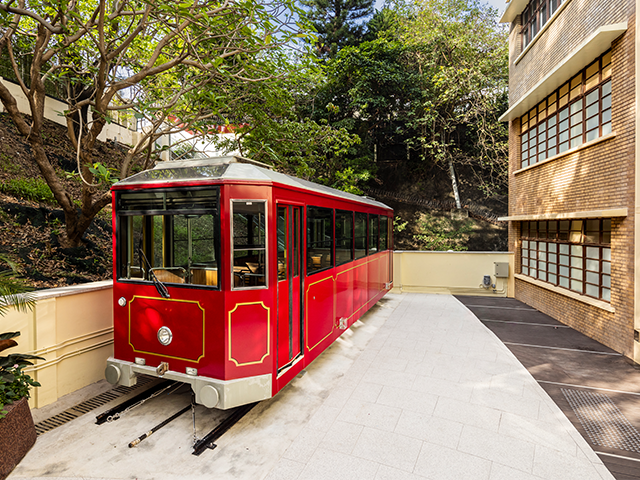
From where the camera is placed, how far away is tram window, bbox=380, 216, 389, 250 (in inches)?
356

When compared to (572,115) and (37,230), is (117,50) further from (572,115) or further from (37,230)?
(572,115)

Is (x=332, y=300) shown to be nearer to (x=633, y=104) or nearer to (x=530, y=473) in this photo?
(x=530, y=473)

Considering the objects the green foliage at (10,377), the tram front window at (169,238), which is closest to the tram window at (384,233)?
the tram front window at (169,238)

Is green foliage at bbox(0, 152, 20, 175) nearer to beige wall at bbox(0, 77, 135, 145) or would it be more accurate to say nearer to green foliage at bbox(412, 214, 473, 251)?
beige wall at bbox(0, 77, 135, 145)

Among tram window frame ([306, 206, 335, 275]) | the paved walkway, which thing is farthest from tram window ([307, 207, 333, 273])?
the paved walkway

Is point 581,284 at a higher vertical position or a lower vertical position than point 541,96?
lower

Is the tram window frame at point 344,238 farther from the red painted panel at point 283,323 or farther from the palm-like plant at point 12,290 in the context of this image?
the palm-like plant at point 12,290

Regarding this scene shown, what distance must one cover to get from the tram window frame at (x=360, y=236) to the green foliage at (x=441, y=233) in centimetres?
1141

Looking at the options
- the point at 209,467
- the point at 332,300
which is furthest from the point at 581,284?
the point at 209,467

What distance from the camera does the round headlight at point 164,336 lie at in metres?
3.74

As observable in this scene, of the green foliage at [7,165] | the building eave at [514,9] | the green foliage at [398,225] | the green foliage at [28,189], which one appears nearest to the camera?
the green foliage at [28,189]

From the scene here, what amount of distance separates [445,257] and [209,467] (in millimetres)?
9925

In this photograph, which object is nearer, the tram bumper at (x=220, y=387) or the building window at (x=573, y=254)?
the tram bumper at (x=220, y=387)

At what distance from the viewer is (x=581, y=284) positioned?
7352mm
